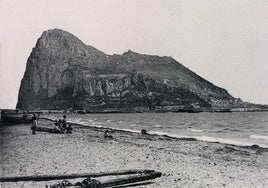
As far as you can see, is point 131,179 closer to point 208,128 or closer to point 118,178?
point 118,178

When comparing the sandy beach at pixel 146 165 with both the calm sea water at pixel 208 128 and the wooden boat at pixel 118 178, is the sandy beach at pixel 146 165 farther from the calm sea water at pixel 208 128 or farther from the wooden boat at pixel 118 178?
the calm sea water at pixel 208 128

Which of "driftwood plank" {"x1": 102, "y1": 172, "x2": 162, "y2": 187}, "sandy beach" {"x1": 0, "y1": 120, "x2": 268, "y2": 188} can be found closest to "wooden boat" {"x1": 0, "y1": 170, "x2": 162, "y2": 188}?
"driftwood plank" {"x1": 102, "y1": 172, "x2": 162, "y2": 187}

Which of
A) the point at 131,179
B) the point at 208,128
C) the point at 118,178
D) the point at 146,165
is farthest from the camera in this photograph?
the point at 208,128

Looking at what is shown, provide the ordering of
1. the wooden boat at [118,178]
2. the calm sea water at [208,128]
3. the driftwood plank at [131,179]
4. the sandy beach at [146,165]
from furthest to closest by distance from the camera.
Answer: the calm sea water at [208,128], the sandy beach at [146,165], the wooden boat at [118,178], the driftwood plank at [131,179]

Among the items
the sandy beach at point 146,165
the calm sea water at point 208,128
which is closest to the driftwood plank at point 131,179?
the sandy beach at point 146,165

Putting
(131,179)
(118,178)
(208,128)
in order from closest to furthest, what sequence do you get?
(118,178) → (131,179) → (208,128)

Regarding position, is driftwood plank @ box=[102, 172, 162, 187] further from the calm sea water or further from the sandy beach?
the calm sea water

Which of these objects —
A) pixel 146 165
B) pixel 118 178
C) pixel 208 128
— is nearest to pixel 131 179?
pixel 118 178

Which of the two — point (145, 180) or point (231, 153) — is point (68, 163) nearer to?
point (145, 180)

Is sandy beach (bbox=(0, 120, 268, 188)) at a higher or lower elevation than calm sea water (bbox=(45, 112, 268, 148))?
higher

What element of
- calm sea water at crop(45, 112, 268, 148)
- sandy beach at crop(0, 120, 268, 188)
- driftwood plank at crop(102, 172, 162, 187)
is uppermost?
driftwood plank at crop(102, 172, 162, 187)

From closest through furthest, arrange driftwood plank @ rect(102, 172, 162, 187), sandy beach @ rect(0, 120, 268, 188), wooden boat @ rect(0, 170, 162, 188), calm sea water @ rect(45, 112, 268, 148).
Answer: driftwood plank @ rect(102, 172, 162, 187) → wooden boat @ rect(0, 170, 162, 188) → sandy beach @ rect(0, 120, 268, 188) → calm sea water @ rect(45, 112, 268, 148)

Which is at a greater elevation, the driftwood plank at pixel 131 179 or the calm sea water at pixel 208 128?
the driftwood plank at pixel 131 179

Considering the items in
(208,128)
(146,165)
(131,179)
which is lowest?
(208,128)
